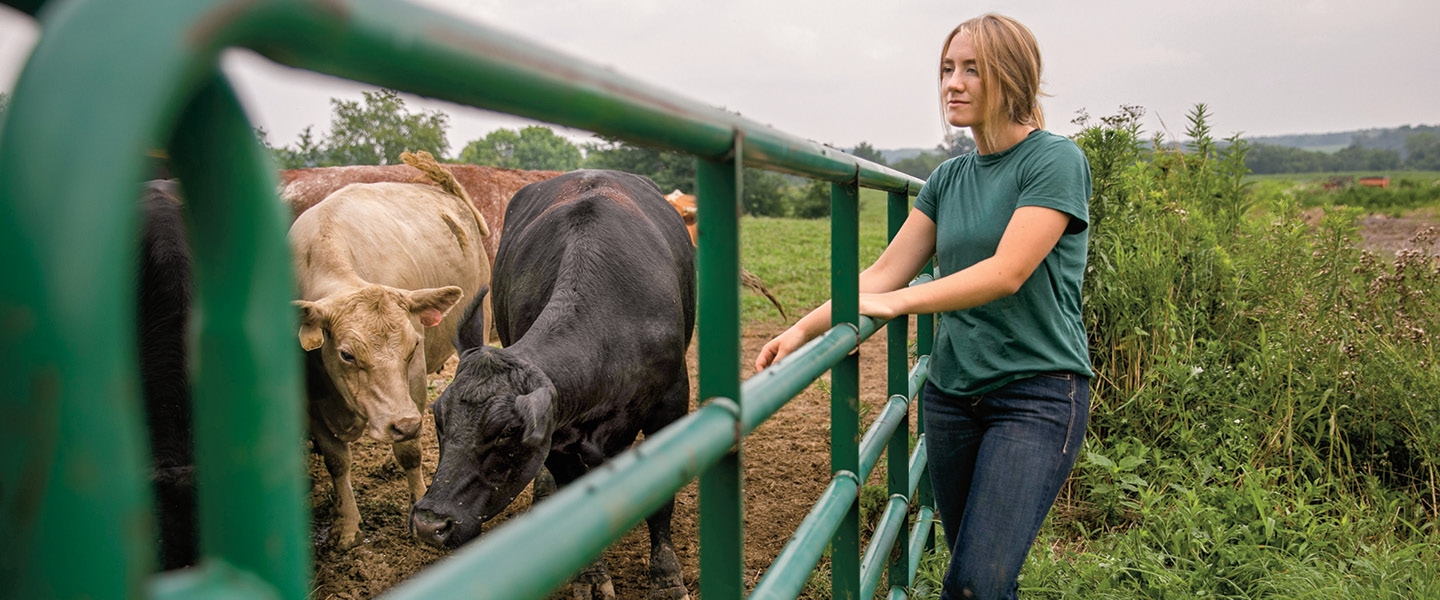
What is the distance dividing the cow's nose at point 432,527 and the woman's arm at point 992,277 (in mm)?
1538

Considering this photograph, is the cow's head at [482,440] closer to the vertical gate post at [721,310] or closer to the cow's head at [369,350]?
the cow's head at [369,350]

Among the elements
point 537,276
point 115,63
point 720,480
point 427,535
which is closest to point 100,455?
point 115,63

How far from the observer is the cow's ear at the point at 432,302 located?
4098 millimetres

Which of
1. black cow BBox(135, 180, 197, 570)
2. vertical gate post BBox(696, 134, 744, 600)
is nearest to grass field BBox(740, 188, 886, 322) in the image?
black cow BBox(135, 180, 197, 570)

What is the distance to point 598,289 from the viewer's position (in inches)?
134

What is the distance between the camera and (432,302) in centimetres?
415

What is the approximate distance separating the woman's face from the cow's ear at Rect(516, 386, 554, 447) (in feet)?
4.90

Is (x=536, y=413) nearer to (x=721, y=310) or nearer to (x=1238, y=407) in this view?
(x=721, y=310)

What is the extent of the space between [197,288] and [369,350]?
3522 mm

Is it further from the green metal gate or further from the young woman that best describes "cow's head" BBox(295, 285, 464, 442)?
the green metal gate

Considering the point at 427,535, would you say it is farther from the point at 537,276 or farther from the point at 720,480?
the point at 720,480

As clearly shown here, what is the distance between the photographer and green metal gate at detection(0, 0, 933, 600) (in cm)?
33

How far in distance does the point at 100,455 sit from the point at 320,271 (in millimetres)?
4375

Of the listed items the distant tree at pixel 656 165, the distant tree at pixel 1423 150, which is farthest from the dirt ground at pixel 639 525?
the distant tree at pixel 1423 150
